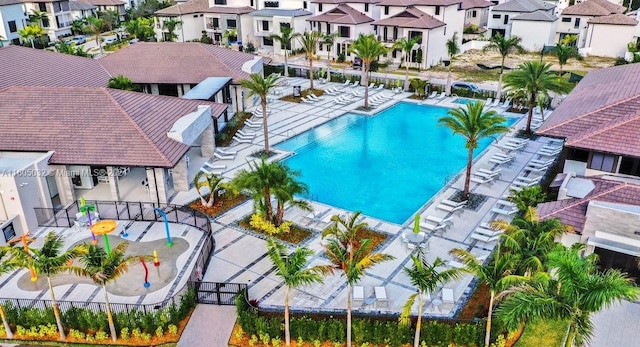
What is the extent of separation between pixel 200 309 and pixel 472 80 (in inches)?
1632

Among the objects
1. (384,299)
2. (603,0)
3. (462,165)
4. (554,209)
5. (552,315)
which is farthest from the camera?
(603,0)

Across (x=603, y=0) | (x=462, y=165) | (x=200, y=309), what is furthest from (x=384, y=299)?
(x=603, y=0)

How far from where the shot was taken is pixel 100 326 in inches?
673

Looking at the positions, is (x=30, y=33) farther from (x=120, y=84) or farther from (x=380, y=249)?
(x=380, y=249)

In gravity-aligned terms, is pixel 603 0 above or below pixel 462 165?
above

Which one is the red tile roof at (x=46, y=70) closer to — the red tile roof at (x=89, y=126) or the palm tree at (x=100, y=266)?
the red tile roof at (x=89, y=126)

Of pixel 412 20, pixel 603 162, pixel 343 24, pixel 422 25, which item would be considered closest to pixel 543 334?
pixel 603 162

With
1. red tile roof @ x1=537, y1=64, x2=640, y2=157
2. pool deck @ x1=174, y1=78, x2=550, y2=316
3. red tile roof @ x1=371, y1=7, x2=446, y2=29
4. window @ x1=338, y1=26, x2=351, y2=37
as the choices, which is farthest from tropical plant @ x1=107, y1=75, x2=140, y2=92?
red tile roof @ x1=371, y1=7, x2=446, y2=29

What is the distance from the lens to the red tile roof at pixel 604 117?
22.5 metres

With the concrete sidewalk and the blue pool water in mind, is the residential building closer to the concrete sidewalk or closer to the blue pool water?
the blue pool water

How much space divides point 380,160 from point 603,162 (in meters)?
13.5

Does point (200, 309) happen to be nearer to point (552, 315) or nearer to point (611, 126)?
point (552, 315)

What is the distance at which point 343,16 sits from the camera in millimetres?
60531

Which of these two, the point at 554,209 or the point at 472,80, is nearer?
the point at 554,209
